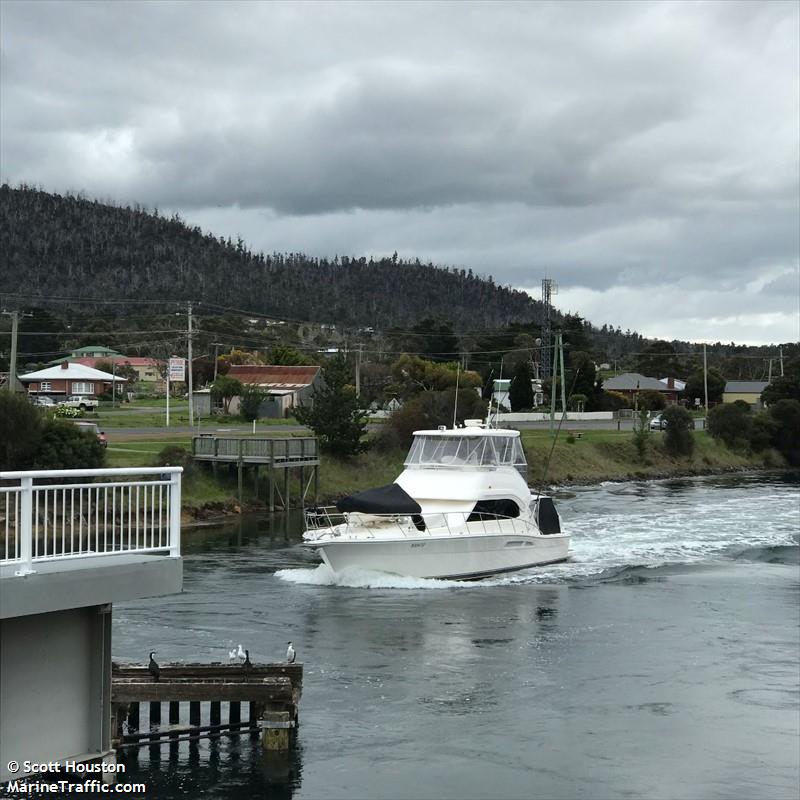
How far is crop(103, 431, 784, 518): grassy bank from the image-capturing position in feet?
177

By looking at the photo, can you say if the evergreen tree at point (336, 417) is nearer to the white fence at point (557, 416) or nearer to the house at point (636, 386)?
the white fence at point (557, 416)

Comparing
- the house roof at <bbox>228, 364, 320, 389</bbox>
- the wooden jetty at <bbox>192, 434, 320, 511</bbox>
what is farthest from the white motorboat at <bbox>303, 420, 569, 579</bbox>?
the house roof at <bbox>228, 364, 320, 389</bbox>

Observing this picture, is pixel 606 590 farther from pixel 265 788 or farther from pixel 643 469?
pixel 643 469

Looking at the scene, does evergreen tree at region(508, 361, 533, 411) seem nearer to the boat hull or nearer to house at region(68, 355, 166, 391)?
house at region(68, 355, 166, 391)

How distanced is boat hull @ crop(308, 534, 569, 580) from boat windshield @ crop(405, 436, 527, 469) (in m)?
3.13

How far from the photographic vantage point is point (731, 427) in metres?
93.3

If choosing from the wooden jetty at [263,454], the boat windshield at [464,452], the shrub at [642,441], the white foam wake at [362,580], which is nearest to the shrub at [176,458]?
the wooden jetty at [263,454]

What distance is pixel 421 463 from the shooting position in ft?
131

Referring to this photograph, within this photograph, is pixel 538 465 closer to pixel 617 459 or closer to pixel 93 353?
pixel 617 459

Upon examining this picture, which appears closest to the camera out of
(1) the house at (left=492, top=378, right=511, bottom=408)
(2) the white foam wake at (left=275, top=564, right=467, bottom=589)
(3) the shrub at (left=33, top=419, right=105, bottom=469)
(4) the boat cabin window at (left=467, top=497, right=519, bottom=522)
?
(2) the white foam wake at (left=275, top=564, right=467, bottom=589)

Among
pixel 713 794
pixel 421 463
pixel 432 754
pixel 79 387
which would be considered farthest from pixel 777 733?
pixel 79 387

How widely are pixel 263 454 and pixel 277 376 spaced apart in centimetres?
5411

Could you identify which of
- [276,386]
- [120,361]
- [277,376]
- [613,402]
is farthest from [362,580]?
[120,361]

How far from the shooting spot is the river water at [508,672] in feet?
60.2
